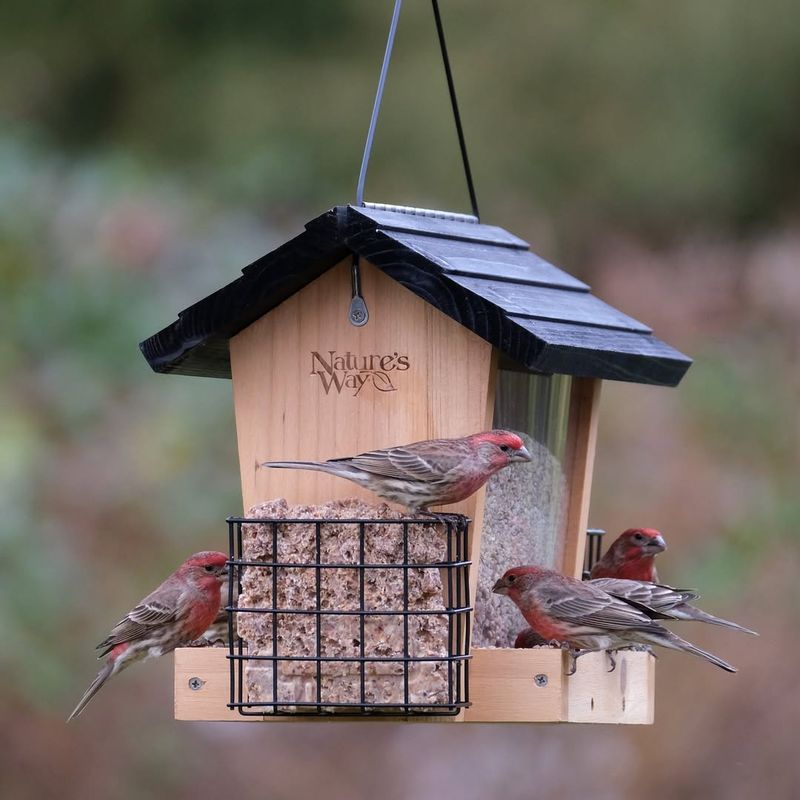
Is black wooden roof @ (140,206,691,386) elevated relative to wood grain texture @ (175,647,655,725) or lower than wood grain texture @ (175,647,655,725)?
elevated

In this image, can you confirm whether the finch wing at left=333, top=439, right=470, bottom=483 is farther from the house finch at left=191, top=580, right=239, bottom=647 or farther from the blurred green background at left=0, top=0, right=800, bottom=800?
the blurred green background at left=0, top=0, right=800, bottom=800

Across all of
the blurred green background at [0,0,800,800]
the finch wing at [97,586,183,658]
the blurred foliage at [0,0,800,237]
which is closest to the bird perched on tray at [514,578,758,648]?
the finch wing at [97,586,183,658]

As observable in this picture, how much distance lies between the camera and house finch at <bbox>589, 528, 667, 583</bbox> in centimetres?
668

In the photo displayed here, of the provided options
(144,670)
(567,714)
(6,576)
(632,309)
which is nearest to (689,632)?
(632,309)

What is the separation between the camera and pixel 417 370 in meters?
5.54

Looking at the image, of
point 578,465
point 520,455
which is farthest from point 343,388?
point 578,465

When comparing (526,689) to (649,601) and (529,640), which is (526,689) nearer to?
(529,640)

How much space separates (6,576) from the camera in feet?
32.3

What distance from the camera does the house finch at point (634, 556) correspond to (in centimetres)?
668

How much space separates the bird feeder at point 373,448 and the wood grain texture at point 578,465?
1.46 ft

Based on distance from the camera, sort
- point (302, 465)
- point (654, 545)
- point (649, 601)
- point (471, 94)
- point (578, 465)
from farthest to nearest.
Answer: point (471, 94) < point (654, 545) < point (578, 465) < point (649, 601) < point (302, 465)

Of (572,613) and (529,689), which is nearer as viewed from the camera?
(529,689)

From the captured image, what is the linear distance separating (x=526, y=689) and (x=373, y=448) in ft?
2.93

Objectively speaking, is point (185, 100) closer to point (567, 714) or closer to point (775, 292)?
point (775, 292)
